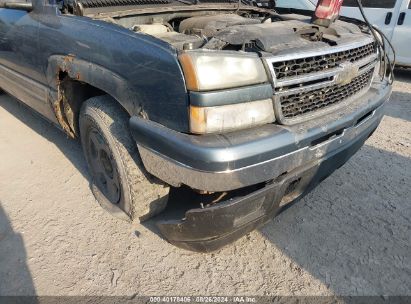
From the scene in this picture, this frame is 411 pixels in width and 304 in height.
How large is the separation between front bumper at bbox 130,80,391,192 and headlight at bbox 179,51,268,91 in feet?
0.81

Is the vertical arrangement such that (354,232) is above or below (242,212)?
below

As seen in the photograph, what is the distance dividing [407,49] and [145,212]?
18.6ft

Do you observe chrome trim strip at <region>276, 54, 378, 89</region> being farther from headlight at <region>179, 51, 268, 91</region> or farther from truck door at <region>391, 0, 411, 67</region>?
truck door at <region>391, 0, 411, 67</region>

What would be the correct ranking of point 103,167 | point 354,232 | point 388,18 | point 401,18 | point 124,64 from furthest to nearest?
point 388,18
point 401,18
point 103,167
point 354,232
point 124,64

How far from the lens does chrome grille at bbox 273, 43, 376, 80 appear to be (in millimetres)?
1956

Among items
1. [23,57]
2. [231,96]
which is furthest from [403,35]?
[23,57]

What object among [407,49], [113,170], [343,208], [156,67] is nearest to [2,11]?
[113,170]

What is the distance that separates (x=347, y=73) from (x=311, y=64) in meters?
0.34

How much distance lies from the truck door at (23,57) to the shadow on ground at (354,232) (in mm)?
2236

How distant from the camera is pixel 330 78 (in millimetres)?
2146

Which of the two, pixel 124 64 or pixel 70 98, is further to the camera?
pixel 70 98

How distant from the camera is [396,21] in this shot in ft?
20.1

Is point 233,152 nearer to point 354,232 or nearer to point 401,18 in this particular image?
point 354,232

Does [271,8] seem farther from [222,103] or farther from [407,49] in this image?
[407,49]
